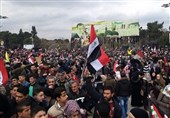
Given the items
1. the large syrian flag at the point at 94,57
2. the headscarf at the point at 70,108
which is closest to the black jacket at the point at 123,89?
the large syrian flag at the point at 94,57

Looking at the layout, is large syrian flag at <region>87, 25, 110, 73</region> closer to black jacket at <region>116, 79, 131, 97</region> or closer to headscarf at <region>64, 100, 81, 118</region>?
black jacket at <region>116, 79, 131, 97</region>

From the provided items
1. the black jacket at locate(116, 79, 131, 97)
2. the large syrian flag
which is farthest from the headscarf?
the black jacket at locate(116, 79, 131, 97)

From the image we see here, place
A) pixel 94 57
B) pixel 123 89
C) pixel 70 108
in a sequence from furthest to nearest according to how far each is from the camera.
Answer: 1. pixel 123 89
2. pixel 94 57
3. pixel 70 108

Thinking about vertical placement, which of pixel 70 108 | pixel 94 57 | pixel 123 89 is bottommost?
pixel 123 89

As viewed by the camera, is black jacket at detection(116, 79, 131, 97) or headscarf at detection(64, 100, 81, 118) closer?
headscarf at detection(64, 100, 81, 118)

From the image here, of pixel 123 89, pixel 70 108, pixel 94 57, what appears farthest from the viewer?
pixel 123 89

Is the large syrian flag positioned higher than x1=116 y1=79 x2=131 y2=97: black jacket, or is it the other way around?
the large syrian flag

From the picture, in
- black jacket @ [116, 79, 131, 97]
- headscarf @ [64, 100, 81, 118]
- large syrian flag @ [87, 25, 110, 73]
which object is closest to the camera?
headscarf @ [64, 100, 81, 118]

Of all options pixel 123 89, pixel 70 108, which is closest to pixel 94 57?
pixel 123 89

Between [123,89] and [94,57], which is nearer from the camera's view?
[94,57]

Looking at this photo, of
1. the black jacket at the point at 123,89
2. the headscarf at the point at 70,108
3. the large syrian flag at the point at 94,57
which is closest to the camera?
the headscarf at the point at 70,108

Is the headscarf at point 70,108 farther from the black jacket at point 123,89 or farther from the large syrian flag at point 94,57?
the black jacket at point 123,89

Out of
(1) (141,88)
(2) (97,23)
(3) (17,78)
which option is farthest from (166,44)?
(3) (17,78)

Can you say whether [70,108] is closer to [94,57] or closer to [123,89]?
[94,57]
